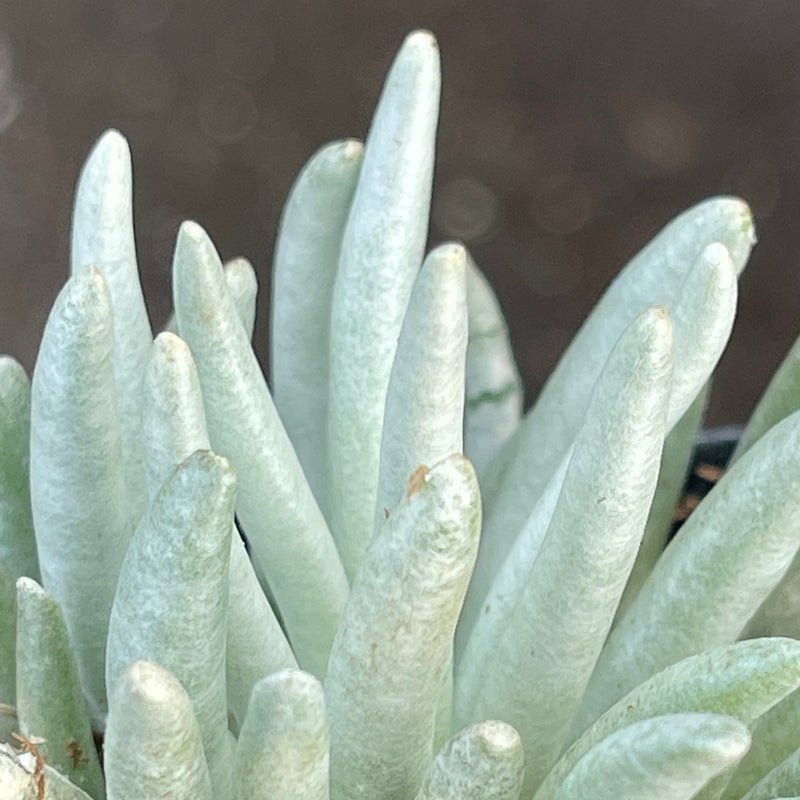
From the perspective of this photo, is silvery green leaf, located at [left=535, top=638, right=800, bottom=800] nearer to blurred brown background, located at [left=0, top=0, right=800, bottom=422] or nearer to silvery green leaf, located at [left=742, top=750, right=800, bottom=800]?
silvery green leaf, located at [left=742, top=750, right=800, bottom=800]

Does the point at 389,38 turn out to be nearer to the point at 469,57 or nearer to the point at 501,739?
the point at 469,57

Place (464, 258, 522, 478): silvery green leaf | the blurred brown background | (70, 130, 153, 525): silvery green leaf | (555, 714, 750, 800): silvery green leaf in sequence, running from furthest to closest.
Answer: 1. the blurred brown background
2. (464, 258, 522, 478): silvery green leaf
3. (70, 130, 153, 525): silvery green leaf
4. (555, 714, 750, 800): silvery green leaf

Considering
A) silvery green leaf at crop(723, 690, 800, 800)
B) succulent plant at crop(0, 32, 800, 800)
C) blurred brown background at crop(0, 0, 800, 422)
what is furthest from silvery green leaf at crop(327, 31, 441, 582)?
blurred brown background at crop(0, 0, 800, 422)

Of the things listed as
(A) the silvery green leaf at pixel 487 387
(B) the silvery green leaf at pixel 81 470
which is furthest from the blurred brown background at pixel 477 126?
(B) the silvery green leaf at pixel 81 470

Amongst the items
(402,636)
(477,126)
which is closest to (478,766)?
(402,636)

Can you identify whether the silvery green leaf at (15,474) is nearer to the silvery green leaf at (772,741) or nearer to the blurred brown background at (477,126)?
the silvery green leaf at (772,741)

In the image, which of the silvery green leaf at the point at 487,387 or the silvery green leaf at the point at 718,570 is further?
the silvery green leaf at the point at 487,387
